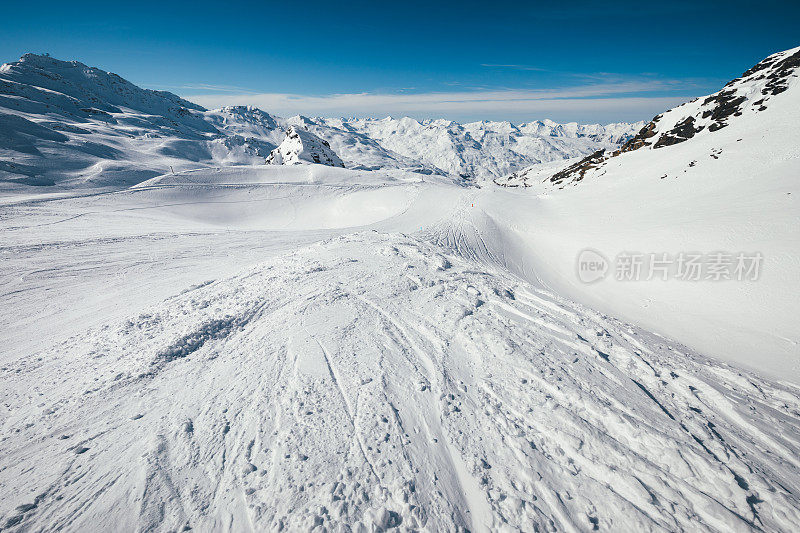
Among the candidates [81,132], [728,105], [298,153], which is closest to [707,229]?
[728,105]

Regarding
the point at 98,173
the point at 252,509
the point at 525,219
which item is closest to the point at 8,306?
the point at 252,509

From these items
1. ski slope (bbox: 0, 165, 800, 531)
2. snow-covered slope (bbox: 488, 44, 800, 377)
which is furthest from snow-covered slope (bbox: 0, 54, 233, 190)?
snow-covered slope (bbox: 488, 44, 800, 377)

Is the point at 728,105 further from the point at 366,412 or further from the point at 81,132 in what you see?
the point at 81,132

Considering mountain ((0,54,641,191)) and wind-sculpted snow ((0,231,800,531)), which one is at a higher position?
mountain ((0,54,641,191))

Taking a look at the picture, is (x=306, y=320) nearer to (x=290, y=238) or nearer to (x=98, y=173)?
(x=290, y=238)

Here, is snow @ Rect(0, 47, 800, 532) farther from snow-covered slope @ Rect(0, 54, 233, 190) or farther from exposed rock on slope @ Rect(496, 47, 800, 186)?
snow-covered slope @ Rect(0, 54, 233, 190)

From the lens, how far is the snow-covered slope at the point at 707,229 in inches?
388

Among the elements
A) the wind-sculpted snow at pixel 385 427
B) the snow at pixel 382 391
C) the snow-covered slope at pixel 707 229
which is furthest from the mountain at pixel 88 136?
the snow-covered slope at pixel 707 229

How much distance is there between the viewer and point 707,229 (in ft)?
47.4

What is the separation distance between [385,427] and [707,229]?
1864 centimetres

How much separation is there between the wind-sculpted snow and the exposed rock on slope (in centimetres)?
3993

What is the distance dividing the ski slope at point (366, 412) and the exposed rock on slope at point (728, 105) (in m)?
39.4

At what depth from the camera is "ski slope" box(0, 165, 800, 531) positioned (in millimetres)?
3662

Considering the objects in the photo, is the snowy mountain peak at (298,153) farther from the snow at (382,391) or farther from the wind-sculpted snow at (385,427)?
the wind-sculpted snow at (385,427)
